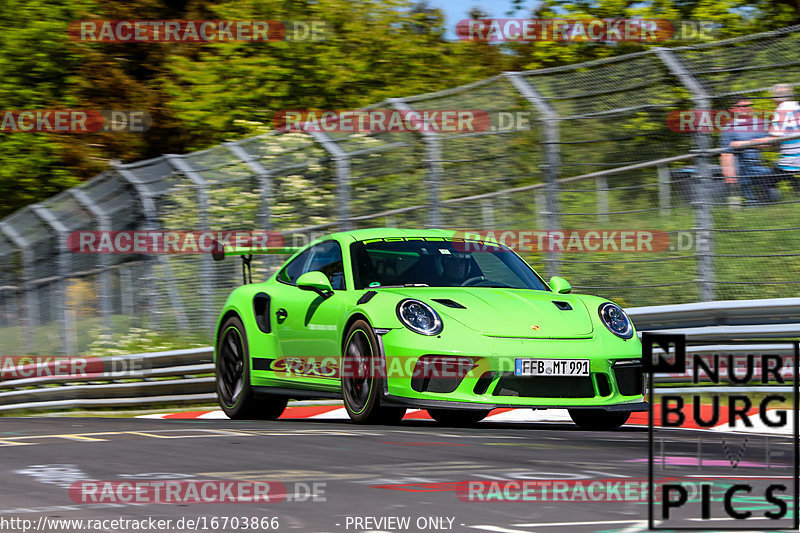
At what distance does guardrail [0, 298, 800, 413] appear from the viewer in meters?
9.72

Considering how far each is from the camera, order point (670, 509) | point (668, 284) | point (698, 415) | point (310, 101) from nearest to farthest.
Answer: point (698, 415) < point (670, 509) < point (668, 284) < point (310, 101)

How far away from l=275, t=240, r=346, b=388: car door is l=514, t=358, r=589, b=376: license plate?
4.72 ft

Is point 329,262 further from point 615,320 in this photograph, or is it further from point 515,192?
point 515,192

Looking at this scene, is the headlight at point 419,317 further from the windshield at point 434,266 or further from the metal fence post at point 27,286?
the metal fence post at point 27,286

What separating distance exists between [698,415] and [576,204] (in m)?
7.28

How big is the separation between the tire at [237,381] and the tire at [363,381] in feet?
5.20

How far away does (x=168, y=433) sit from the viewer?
8.95 metres

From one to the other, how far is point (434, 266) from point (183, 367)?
198 inches

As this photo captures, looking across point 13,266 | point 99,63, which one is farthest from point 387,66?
point 13,266

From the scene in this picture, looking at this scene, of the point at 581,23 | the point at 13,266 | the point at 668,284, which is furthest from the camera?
the point at 581,23

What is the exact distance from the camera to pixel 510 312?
8.84 meters

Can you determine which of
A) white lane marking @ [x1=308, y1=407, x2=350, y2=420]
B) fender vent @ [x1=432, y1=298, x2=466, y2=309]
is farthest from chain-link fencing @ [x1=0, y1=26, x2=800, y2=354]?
fender vent @ [x1=432, y1=298, x2=466, y2=309]

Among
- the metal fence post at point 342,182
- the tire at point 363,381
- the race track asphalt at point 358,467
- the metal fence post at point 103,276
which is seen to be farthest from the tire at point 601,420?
the metal fence post at point 103,276

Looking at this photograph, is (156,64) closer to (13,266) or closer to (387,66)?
(387,66)
